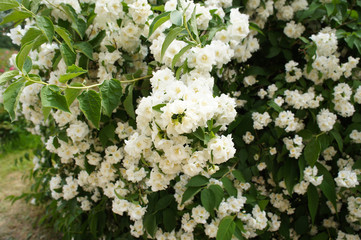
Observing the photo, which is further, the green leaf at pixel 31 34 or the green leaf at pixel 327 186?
the green leaf at pixel 327 186

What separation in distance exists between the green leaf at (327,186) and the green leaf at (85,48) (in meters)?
1.40

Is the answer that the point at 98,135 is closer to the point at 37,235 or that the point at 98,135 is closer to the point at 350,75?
the point at 350,75

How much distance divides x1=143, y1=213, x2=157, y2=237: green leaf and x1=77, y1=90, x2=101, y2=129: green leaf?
738mm

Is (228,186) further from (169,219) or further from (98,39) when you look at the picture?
(98,39)

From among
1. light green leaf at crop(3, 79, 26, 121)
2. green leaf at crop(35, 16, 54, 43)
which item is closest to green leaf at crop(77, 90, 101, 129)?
light green leaf at crop(3, 79, 26, 121)

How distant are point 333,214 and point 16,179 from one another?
3.79 metres

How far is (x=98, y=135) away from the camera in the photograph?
65.7 inches

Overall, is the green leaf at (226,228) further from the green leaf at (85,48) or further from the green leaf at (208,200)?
the green leaf at (85,48)

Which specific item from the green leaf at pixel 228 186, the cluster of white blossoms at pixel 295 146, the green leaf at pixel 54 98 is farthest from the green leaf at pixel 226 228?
the green leaf at pixel 54 98

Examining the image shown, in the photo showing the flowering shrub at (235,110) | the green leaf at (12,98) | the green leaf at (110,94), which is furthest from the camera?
the flowering shrub at (235,110)

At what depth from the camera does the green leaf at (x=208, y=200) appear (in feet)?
4.17

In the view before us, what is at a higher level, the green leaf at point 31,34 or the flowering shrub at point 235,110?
the green leaf at point 31,34

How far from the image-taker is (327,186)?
5.10 feet

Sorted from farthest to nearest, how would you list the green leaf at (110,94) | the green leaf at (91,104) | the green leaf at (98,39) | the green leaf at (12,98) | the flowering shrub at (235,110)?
the green leaf at (98,39)
the flowering shrub at (235,110)
the green leaf at (110,94)
the green leaf at (91,104)
the green leaf at (12,98)
